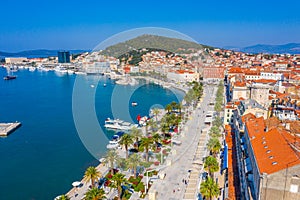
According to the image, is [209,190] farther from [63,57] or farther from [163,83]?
[63,57]

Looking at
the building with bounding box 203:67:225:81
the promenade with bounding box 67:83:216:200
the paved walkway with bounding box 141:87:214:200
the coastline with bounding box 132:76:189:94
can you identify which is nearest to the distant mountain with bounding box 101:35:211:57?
the coastline with bounding box 132:76:189:94

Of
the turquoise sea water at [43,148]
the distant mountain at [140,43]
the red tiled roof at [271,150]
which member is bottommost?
the turquoise sea water at [43,148]

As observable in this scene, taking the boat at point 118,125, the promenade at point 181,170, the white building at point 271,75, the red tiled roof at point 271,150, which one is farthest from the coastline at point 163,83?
the red tiled roof at point 271,150

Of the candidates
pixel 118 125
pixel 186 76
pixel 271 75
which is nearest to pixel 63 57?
pixel 186 76

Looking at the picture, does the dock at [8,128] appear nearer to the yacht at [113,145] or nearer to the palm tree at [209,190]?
the yacht at [113,145]

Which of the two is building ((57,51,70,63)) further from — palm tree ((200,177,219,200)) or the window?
the window

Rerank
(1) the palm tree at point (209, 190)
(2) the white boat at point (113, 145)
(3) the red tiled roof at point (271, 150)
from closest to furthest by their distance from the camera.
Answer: (3) the red tiled roof at point (271, 150), (1) the palm tree at point (209, 190), (2) the white boat at point (113, 145)
